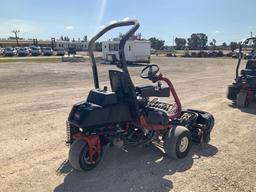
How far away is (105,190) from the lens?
3719 mm

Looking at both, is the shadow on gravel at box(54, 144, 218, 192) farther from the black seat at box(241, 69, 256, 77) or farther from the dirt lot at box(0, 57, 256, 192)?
the black seat at box(241, 69, 256, 77)

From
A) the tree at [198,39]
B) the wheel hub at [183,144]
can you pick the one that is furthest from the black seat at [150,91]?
the tree at [198,39]

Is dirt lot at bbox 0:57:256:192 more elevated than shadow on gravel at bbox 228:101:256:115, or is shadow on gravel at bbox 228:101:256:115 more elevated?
shadow on gravel at bbox 228:101:256:115

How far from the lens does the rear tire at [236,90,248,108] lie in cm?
852

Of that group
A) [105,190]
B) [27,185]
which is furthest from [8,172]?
[105,190]

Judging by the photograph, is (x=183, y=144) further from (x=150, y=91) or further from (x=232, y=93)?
(x=232, y=93)

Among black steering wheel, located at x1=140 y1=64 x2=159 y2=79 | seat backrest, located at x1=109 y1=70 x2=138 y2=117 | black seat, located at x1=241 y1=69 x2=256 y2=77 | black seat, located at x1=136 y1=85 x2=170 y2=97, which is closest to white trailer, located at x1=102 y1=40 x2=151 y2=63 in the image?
black seat, located at x1=241 y1=69 x2=256 y2=77

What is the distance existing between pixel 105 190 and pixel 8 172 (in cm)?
161

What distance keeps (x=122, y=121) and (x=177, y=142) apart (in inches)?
41.1

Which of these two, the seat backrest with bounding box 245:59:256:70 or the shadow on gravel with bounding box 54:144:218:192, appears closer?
the shadow on gravel with bounding box 54:144:218:192

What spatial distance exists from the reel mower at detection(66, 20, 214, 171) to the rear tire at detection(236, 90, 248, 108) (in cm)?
396

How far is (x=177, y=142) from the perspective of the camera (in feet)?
14.9

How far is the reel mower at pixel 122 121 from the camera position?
396 cm

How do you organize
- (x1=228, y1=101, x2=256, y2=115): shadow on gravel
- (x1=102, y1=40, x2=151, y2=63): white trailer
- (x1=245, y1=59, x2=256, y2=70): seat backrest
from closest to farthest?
(x1=228, y1=101, x2=256, y2=115): shadow on gravel, (x1=245, y1=59, x2=256, y2=70): seat backrest, (x1=102, y1=40, x2=151, y2=63): white trailer
